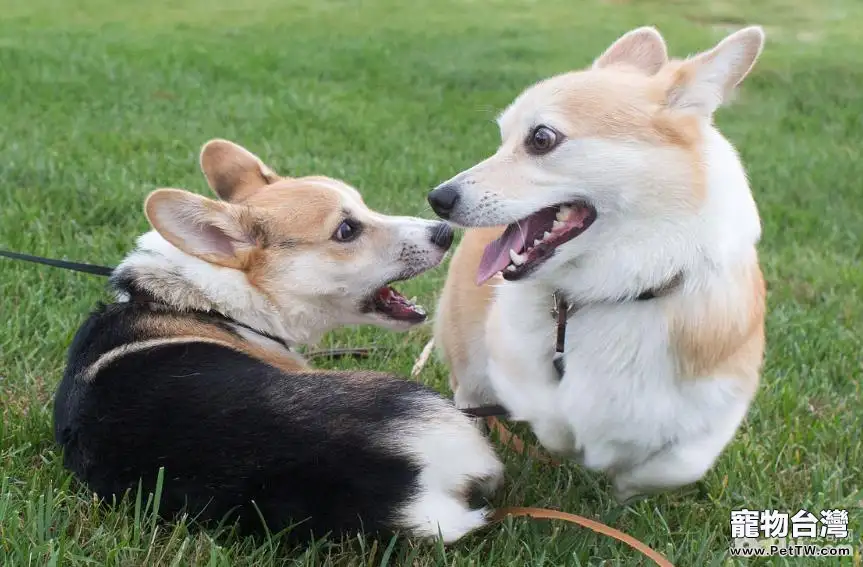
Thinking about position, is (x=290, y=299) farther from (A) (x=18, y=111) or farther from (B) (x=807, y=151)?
(B) (x=807, y=151)

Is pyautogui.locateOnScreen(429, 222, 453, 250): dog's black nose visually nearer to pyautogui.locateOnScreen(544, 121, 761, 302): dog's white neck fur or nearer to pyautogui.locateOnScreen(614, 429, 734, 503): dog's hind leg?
pyautogui.locateOnScreen(544, 121, 761, 302): dog's white neck fur

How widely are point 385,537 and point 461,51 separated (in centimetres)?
1061

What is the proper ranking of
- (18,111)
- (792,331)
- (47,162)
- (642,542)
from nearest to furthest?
(642,542), (792,331), (47,162), (18,111)

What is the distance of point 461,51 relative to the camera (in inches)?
463

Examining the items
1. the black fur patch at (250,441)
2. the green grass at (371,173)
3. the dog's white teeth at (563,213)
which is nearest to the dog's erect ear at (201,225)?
the black fur patch at (250,441)

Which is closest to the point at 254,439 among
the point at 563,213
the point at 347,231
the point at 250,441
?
the point at 250,441

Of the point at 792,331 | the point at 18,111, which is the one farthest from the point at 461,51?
the point at 792,331

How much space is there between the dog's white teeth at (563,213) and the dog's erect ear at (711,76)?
42 cm

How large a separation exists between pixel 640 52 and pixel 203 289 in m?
1.81

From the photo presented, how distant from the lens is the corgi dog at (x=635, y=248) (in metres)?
2.14

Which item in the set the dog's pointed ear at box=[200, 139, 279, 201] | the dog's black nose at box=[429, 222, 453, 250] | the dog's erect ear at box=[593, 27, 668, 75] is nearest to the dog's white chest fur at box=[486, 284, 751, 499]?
the dog's black nose at box=[429, 222, 453, 250]

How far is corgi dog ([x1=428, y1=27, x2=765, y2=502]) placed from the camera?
214 cm

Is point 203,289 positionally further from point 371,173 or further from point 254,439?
point 371,173

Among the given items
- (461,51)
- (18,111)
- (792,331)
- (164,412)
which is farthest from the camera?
(461,51)
